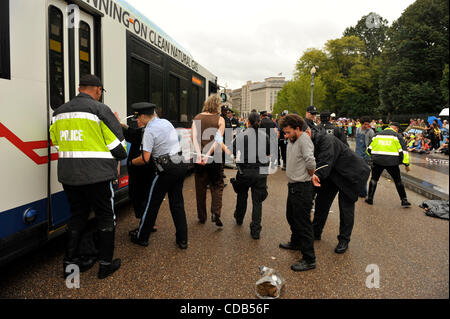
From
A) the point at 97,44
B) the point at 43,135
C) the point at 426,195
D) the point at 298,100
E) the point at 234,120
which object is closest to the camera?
the point at 43,135

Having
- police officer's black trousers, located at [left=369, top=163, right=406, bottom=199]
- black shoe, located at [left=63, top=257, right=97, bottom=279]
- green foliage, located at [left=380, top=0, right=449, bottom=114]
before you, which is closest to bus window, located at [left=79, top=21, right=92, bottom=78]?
black shoe, located at [left=63, top=257, right=97, bottom=279]

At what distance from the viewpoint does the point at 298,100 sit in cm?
4438

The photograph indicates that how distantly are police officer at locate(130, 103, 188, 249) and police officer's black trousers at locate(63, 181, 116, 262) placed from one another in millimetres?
684

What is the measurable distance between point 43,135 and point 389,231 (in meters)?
5.04

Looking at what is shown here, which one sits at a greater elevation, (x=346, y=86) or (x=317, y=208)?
(x=346, y=86)

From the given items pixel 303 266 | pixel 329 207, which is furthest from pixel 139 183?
pixel 329 207

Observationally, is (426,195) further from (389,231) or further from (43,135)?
(43,135)

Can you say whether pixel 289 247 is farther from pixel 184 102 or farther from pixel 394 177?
pixel 184 102

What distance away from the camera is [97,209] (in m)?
3.18

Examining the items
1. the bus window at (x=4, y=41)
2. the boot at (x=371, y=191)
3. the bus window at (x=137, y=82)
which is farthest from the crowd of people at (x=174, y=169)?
the boot at (x=371, y=191)

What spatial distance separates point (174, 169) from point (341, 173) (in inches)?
87.1

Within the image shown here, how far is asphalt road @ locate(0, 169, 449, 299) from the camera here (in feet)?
9.89

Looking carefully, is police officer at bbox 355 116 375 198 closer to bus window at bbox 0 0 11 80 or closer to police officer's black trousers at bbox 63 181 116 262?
police officer's black trousers at bbox 63 181 116 262
